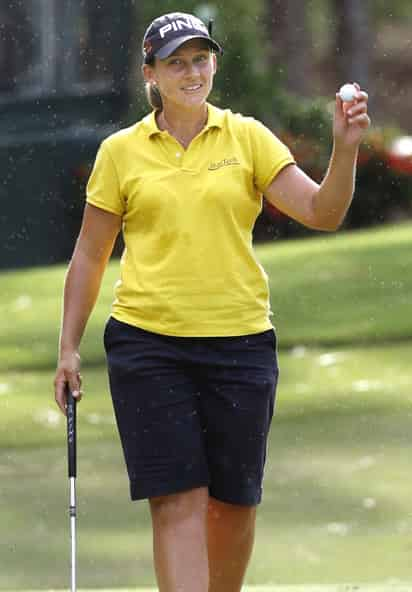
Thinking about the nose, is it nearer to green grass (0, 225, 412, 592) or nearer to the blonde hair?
the blonde hair

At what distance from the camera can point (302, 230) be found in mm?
19016

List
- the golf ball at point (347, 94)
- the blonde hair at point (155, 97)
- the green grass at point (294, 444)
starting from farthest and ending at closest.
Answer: the green grass at point (294, 444)
the blonde hair at point (155, 97)
the golf ball at point (347, 94)

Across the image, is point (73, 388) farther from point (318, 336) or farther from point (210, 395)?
point (318, 336)

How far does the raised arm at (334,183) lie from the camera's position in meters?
4.29

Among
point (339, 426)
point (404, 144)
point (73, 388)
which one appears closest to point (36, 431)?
point (339, 426)

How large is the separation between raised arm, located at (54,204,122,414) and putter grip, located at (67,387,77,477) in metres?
0.02

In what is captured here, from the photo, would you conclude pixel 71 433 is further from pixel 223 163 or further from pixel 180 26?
pixel 180 26

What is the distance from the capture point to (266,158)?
178 inches

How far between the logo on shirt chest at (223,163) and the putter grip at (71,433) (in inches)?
27.6

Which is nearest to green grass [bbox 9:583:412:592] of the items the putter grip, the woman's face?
the putter grip

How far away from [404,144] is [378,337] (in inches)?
255

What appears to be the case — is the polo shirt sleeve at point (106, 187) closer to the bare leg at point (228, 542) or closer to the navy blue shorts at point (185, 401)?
the navy blue shorts at point (185, 401)

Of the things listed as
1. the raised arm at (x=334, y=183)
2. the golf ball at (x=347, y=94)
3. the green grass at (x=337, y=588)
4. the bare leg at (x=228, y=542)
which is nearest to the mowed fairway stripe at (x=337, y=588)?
the green grass at (x=337, y=588)

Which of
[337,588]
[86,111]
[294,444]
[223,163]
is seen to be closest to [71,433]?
[223,163]
